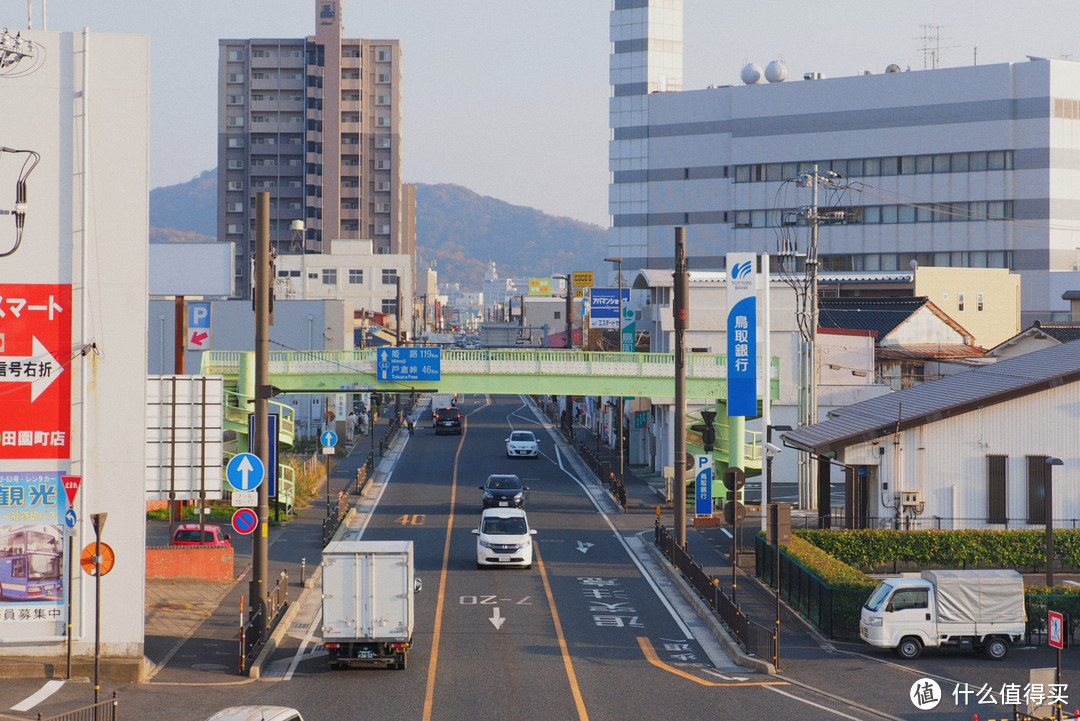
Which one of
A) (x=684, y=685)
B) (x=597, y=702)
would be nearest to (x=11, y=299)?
(x=597, y=702)

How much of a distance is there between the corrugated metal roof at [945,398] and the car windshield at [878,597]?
33.3 ft

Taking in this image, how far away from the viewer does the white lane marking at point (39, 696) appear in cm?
1952

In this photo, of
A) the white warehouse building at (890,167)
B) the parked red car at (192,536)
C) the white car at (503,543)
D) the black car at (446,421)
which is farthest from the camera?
the white warehouse building at (890,167)

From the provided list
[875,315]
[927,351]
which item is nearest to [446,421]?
[875,315]

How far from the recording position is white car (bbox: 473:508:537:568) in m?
35.5

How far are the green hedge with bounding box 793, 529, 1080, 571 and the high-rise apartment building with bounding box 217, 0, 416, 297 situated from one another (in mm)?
116245

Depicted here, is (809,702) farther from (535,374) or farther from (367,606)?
(535,374)

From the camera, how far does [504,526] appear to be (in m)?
36.2

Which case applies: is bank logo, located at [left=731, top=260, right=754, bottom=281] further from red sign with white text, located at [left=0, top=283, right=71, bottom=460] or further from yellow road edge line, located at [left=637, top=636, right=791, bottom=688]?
red sign with white text, located at [left=0, top=283, right=71, bottom=460]

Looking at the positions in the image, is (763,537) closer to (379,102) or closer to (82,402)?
(82,402)

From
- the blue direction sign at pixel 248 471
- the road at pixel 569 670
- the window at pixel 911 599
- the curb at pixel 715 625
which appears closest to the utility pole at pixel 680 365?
the curb at pixel 715 625

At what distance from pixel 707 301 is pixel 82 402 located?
41179 mm

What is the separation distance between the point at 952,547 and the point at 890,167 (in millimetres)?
77277

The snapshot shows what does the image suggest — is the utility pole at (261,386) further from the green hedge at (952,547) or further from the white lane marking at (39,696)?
the green hedge at (952,547)
